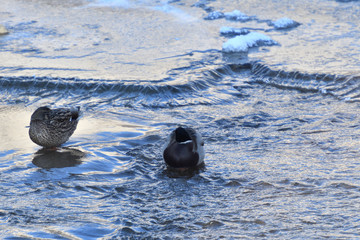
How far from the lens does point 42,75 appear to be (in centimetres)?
959

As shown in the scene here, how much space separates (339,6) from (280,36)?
2.75 metres

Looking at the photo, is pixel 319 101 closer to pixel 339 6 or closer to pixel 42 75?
pixel 42 75

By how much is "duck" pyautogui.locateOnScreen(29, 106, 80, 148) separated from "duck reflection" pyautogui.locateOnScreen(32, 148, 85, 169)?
0.30 feet

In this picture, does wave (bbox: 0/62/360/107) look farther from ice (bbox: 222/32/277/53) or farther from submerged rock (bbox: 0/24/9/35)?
submerged rock (bbox: 0/24/9/35)

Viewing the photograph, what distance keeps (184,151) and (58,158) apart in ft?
4.94

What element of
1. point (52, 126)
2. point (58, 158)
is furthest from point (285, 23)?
point (58, 158)

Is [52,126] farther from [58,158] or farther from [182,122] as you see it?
[182,122]

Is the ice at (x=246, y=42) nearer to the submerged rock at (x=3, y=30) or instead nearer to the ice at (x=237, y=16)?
the ice at (x=237, y=16)

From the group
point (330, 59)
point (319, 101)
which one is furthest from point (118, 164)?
point (330, 59)

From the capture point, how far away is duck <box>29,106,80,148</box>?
257 inches

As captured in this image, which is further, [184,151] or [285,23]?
[285,23]

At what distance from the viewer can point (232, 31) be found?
12.1m

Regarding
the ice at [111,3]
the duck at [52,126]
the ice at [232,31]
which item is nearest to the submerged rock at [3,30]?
the ice at [111,3]

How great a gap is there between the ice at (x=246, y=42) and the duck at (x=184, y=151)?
Answer: 4.76 metres
